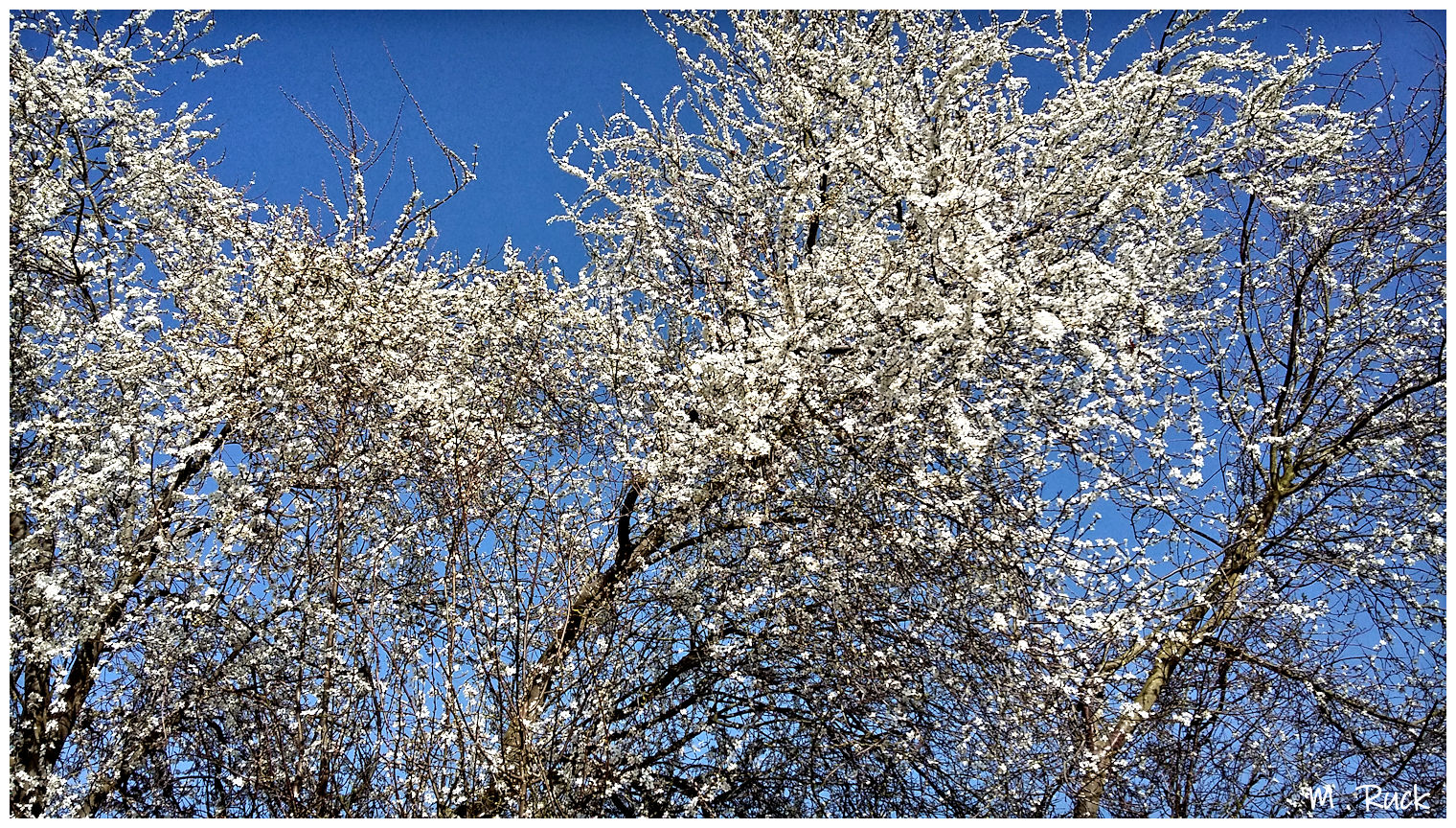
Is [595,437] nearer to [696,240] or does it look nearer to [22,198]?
[696,240]

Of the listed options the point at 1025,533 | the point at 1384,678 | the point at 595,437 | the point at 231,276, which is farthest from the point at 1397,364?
the point at 231,276

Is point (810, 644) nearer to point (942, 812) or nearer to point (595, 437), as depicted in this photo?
point (942, 812)

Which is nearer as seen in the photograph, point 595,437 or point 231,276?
point 595,437

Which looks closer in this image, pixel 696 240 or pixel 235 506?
pixel 235 506

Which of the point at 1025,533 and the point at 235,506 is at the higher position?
the point at 235,506

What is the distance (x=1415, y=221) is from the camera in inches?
243

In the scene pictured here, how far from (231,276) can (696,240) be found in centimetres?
325

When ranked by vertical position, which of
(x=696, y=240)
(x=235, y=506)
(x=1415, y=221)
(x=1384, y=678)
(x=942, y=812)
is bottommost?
(x=942, y=812)

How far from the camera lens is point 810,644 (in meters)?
5.41
